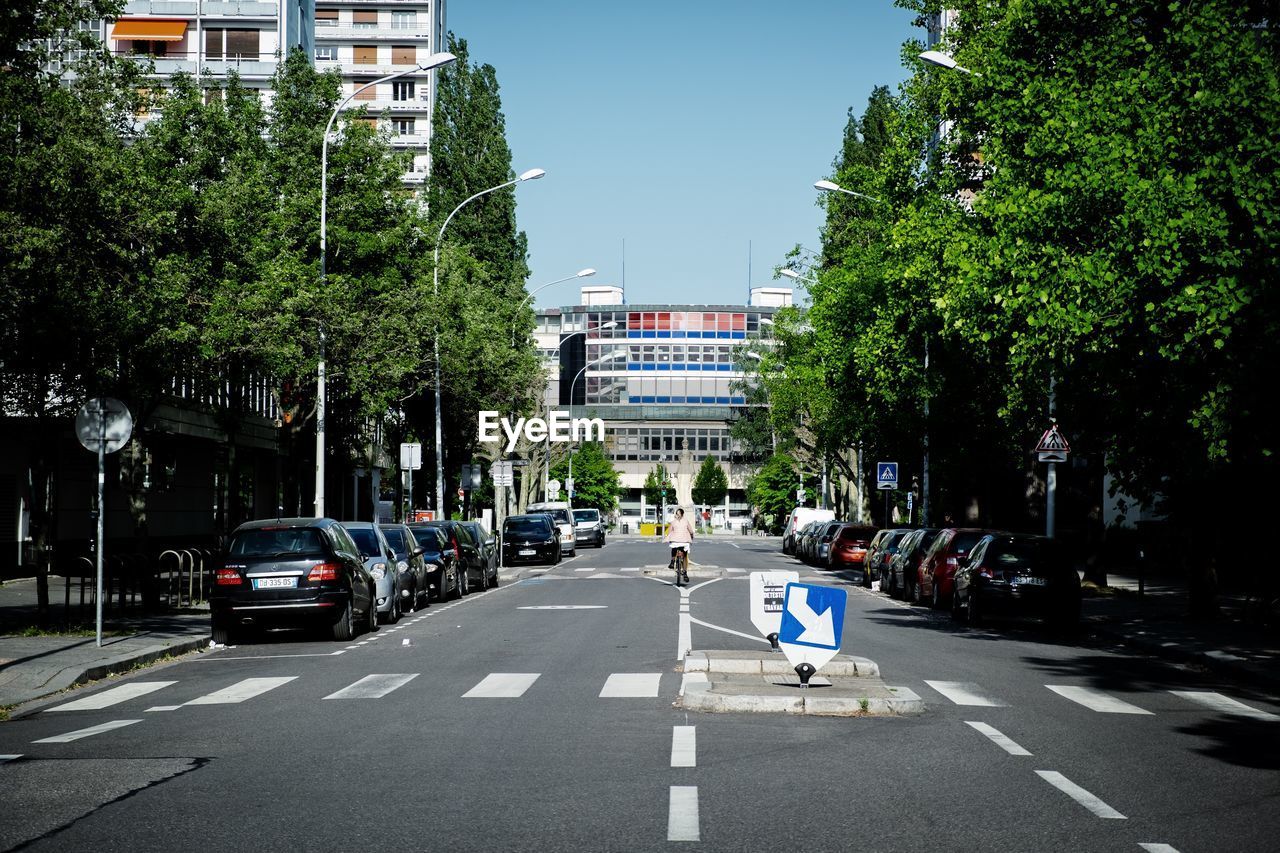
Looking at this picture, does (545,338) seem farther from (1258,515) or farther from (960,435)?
(1258,515)

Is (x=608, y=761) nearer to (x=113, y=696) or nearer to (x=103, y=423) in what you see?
(x=113, y=696)

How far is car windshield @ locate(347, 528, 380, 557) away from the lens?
24.8 m

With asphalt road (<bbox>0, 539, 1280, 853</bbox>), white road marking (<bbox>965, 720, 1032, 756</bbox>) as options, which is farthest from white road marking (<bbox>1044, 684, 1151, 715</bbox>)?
white road marking (<bbox>965, 720, 1032, 756</bbox>)

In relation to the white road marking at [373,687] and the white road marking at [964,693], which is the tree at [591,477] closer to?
the white road marking at [373,687]

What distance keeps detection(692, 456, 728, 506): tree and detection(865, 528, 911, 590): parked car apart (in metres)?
95.4

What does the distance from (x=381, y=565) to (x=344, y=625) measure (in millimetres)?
3522

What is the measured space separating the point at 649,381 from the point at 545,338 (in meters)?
12.0

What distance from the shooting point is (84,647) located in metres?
18.9

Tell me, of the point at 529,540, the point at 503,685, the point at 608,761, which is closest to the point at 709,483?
the point at 529,540

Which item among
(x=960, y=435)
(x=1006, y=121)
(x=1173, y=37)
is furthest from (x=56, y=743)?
(x=960, y=435)

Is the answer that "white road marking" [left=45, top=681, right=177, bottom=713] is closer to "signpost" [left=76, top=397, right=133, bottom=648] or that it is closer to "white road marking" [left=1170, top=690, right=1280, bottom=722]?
"signpost" [left=76, top=397, right=133, bottom=648]

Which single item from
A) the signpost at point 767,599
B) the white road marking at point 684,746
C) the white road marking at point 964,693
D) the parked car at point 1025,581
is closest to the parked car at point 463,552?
the parked car at point 1025,581

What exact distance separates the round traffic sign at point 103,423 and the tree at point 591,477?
105 m

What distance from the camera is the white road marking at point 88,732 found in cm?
1136
